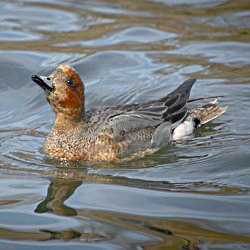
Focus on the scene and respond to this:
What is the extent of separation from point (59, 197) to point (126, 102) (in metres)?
3.59

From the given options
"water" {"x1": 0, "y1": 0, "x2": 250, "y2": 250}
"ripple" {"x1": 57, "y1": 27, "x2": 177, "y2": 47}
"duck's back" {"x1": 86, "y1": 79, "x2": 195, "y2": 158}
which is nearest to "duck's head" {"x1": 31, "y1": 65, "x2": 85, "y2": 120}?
"duck's back" {"x1": 86, "y1": 79, "x2": 195, "y2": 158}

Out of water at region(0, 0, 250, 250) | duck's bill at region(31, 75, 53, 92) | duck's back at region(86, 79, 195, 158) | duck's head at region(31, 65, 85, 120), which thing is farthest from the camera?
duck's back at region(86, 79, 195, 158)

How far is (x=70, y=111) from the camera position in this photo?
9.41 meters

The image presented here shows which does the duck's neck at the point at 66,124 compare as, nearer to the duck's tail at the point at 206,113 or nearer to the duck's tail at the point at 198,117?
the duck's tail at the point at 198,117

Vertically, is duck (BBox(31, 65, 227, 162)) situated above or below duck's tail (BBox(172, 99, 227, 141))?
below

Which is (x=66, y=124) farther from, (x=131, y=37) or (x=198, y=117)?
(x=131, y=37)

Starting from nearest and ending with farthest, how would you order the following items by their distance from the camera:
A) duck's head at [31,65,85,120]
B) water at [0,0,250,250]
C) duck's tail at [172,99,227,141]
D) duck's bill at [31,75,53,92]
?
water at [0,0,250,250], duck's bill at [31,75,53,92], duck's head at [31,65,85,120], duck's tail at [172,99,227,141]

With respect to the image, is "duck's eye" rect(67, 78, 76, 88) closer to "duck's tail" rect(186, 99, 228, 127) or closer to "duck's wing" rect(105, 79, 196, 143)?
"duck's wing" rect(105, 79, 196, 143)

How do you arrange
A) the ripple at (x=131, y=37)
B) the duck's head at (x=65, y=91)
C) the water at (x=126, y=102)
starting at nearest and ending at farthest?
the water at (x=126, y=102)
the duck's head at (x=65, y=91)
the ripple at (x=131, y=37)

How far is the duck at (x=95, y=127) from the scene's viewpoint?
9.23 metres

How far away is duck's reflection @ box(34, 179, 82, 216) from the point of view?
742 cm

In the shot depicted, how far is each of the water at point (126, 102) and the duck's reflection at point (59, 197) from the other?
0.7 inches

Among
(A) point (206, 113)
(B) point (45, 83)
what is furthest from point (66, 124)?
(A) point (206, 113)

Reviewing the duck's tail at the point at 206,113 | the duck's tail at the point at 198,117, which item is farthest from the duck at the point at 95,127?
the duck's tail at the point at 206,113
